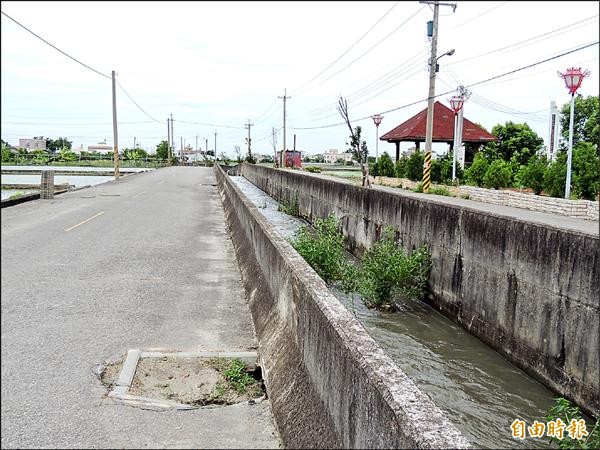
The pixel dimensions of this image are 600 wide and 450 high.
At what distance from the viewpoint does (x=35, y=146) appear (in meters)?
6.33

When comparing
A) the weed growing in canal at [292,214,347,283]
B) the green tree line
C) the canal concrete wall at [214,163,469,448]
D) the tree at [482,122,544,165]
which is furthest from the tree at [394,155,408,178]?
the canal concrete wall at [214,163,469,448]

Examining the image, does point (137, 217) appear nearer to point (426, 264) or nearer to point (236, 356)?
point (426, 264)

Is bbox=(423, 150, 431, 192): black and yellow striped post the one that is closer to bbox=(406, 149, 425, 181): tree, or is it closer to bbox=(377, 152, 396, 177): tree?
bbox=(406, 149, 425, 181): tree

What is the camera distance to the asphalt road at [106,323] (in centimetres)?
357

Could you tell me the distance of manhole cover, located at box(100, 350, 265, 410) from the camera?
4.14 m

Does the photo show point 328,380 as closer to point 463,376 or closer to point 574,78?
point 463,376

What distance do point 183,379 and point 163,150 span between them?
91.8m

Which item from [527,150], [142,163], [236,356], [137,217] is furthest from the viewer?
[142,163]

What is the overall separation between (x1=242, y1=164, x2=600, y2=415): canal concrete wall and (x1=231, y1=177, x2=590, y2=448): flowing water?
0.24m

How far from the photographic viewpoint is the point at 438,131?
39.8 metres

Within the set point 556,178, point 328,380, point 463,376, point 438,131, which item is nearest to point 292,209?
point 556,178

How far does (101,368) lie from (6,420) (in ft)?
3.64

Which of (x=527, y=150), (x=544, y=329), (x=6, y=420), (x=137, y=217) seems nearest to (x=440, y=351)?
(x=544, y=329)

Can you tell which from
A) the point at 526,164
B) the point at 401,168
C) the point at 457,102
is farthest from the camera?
the point at 526,164
